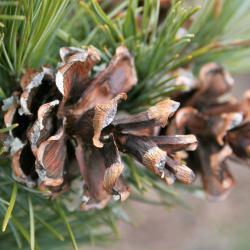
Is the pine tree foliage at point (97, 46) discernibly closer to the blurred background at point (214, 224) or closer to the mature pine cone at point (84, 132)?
the mature pine cone at point (84, 132)

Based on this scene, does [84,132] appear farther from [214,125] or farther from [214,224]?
[214,224]

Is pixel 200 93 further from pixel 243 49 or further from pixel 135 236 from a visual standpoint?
pixel 135 236

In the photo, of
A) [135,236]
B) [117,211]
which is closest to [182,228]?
[135,236]

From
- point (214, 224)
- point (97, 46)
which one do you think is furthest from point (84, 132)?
point (214, 224)

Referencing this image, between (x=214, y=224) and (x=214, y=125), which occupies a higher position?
(x=214, y=125)

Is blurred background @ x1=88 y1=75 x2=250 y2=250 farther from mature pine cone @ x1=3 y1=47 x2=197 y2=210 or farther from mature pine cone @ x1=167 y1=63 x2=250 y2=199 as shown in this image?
mature pine cone @ x1=3 y1=47 x2=197 y2=210

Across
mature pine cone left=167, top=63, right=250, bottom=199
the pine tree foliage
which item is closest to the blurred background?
the pine tree foliage
